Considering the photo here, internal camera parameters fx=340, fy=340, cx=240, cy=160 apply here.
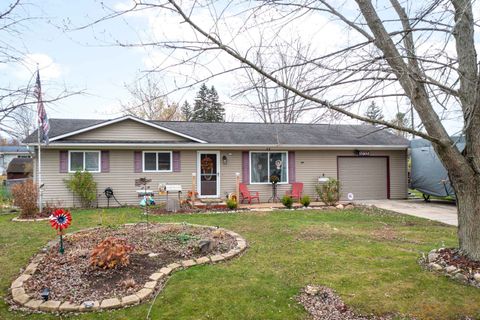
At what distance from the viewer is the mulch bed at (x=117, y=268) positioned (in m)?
4.09

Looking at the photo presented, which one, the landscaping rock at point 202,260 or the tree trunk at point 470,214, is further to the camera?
the landscaping rock at point 202,260

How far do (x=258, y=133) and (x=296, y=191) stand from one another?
3.07 m

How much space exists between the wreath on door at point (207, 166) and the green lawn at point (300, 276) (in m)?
5.44

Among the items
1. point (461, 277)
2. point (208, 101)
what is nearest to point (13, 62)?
point (208, 101)

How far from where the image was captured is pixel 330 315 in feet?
11.6

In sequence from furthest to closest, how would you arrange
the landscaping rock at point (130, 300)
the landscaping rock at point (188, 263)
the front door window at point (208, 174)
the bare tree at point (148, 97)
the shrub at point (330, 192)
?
the front door window at point (208, 174) → the shrub at point (330, 192) → the landscaping rock at point (188, 263) → the landscaping rock at point (130, 300) → the bare tree at point (148, 97)

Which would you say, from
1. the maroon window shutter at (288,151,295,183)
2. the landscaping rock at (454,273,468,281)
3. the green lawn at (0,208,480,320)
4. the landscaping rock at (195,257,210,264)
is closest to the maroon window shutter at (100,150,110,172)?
the green lawn at (0,208,480,320)

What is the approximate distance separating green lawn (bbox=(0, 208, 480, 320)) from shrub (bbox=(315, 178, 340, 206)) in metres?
4.44

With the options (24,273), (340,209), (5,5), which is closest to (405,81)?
(5,5)

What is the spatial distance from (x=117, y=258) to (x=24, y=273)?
1300 millimetres

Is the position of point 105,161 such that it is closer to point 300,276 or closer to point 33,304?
point 33,304

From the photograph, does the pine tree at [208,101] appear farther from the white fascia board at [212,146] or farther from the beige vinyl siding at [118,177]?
the beige vinyl siding at [118,177]

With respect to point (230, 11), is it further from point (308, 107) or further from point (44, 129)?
point (44, 129)

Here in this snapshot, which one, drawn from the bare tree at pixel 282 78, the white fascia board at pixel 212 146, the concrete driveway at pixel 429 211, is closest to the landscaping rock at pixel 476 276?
the bare tree at pixel 282 78
